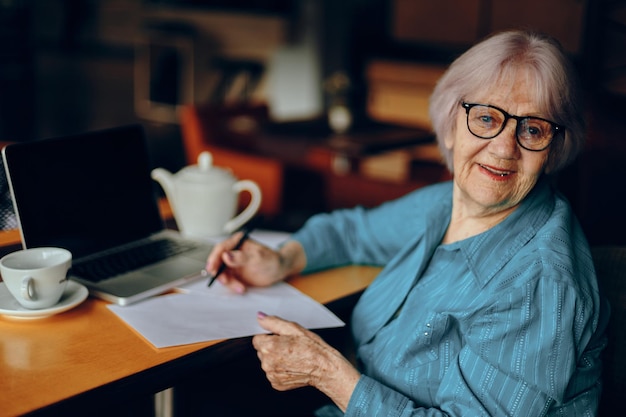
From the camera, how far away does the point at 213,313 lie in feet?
4.22

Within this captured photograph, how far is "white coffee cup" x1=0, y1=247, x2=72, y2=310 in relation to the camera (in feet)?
3.81

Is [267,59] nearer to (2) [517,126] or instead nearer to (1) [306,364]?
(2) [517,126]

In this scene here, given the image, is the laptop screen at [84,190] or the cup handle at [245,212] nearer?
the laptop screen at [84,190]

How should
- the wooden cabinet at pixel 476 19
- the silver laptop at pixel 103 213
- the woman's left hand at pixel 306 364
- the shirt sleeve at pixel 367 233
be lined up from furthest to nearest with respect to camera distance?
the wooden cabinet at pixel 476 19
the shirt sleeve at pixel 367 233
the silver laptop at pixel 103 213
the woman's left hand at pixel 306 364

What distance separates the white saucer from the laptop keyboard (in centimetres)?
6

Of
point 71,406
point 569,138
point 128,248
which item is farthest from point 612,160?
point 71,406

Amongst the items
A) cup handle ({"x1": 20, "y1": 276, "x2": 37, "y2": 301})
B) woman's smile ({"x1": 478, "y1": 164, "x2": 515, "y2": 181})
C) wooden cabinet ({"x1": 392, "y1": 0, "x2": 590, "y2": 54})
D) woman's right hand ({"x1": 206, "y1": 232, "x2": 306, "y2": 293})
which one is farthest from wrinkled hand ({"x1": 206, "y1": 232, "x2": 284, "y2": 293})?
wooden cabinet ({"x1": 392, "y1": 0, "x2": 590, "y2": 54})

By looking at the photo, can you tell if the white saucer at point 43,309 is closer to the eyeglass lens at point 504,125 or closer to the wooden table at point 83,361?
the wooden table at point 83,361

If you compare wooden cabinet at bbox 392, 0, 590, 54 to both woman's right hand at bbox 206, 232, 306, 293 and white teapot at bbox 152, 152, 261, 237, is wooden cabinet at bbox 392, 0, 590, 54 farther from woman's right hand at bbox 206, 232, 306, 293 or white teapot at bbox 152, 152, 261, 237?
woman's right hand at bbox 206, 232, 306, 293

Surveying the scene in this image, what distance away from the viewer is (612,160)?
2168 millimetres

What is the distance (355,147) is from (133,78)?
252 inches

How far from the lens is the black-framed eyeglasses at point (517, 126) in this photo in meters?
1.22

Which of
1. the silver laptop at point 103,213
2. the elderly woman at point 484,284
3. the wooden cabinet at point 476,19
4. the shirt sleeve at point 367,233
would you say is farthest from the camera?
the wooden cabinet at point 476,19

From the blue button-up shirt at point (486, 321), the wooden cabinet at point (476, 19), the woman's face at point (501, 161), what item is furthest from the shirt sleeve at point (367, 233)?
the wooden cabinet at point (476, 19)
